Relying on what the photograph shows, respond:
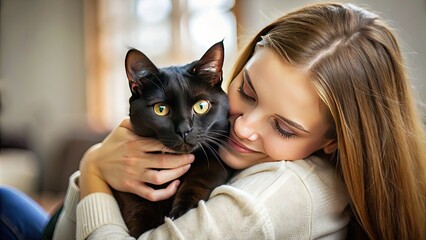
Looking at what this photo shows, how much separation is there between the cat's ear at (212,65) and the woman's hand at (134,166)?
19 centimetres

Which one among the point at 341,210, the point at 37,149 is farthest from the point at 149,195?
the point at 37,149

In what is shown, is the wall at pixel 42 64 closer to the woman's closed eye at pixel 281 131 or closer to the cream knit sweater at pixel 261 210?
the cream knit sweater at pixel 261 210

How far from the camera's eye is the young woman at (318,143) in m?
0.91

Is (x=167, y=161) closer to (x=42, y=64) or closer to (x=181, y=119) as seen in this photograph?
(x=181, y=119)

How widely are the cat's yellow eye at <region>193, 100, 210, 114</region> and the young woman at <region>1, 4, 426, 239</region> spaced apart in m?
0.08

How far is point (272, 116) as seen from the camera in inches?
37.2

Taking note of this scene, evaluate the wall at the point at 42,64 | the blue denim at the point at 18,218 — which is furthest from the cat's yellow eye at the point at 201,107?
the wall at the point at 42,64

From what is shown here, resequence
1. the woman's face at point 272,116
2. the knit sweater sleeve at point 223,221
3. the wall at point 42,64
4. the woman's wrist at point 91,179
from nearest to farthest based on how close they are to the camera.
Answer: the knit sweater sleeve at point 223,221
the woman's face at point 272,116
the woman's wrist at point 91,179
the wall at point 42,64

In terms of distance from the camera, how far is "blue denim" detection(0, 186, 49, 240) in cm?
142

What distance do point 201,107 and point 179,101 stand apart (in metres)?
0.06

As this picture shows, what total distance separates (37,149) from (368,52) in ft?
15.1

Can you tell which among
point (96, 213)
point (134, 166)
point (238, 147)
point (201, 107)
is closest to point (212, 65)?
point (201, 107)

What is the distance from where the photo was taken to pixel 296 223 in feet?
2.86

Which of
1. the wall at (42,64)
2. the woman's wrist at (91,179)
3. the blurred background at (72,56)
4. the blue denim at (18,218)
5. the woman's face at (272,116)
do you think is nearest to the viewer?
the woman's face at (272,116)
